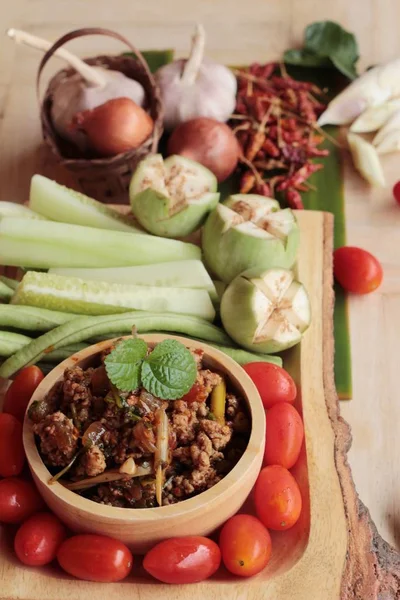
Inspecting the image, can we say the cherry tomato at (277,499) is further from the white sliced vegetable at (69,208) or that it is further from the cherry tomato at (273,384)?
the white sliced vegetable at (69,208)

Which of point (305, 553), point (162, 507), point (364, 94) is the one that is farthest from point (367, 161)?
point (162, 507)

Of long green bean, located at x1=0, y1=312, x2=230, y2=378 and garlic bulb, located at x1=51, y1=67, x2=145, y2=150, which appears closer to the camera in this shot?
long green bean, located at x1=0, y1=312, x2=230, y2=378

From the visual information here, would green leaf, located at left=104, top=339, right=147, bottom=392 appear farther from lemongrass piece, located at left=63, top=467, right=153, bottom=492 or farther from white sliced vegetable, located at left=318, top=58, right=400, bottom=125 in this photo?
white sliced vegetable, located at left=318, top=58, right=400, bottom=125

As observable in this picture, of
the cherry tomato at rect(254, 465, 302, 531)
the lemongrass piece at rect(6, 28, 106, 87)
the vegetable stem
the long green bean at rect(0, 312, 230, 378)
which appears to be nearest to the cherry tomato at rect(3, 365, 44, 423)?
the long green bean at rect(0, 312, 230, 378)

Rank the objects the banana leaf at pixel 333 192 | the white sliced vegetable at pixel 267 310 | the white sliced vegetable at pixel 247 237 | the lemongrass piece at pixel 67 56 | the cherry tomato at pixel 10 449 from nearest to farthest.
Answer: the cherry tomato at pixel 10 449
the white sliced vegetable at pixel 267 310
the white sliced vegetable at pixel 247 237
the banana leaf at pixel 333 192
the lemongrass piece at pixel 67 56

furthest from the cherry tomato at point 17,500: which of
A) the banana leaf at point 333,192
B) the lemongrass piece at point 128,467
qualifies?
the banana leaf at point 333,192

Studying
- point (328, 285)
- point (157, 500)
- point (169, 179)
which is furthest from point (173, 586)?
point (169, 179)

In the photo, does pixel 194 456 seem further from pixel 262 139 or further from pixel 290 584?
pixel 262 139
